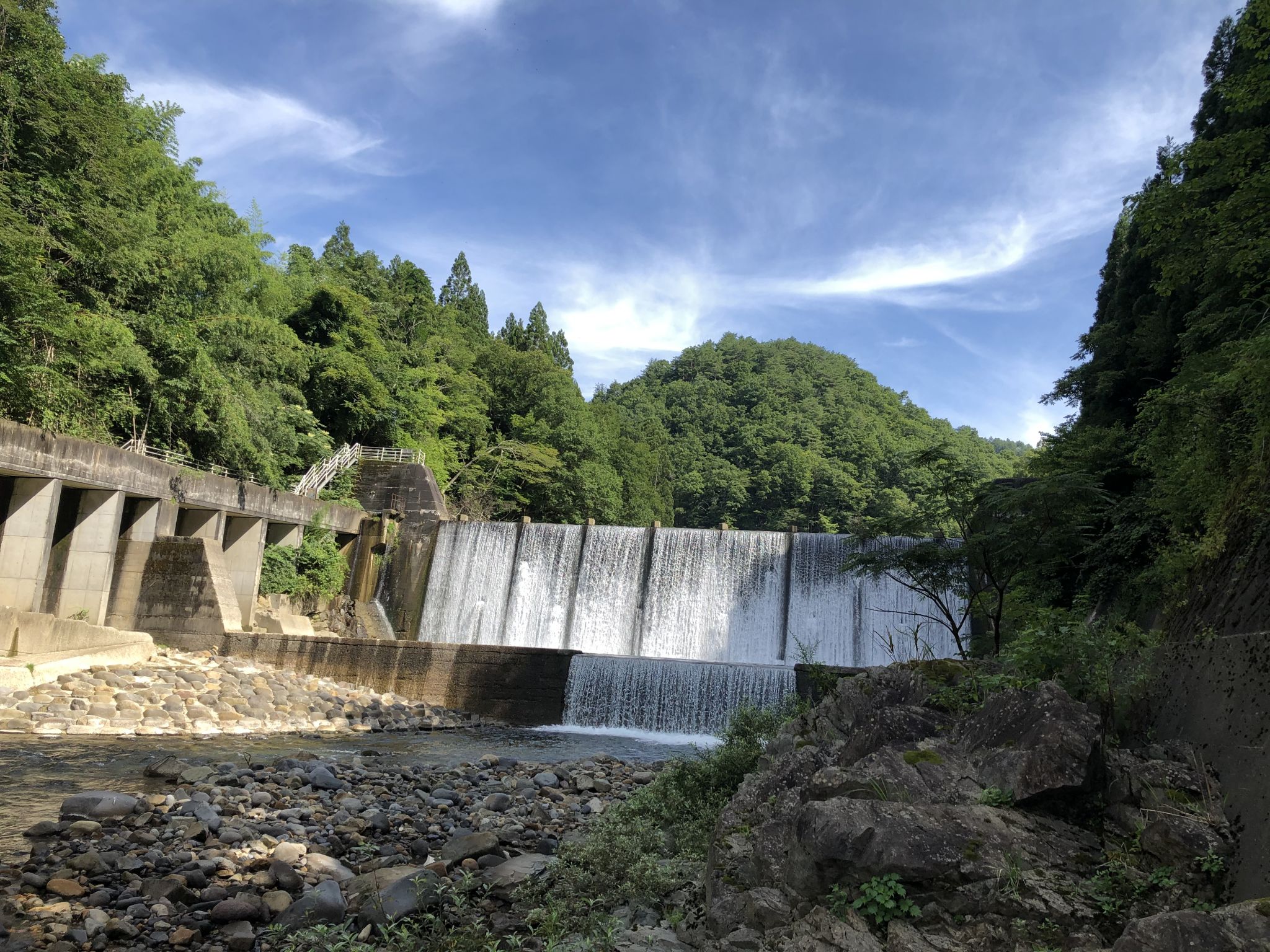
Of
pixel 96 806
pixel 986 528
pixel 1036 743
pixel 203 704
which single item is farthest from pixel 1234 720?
pixel 203 704

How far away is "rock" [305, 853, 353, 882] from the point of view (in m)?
5.57

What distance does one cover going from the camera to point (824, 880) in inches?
137

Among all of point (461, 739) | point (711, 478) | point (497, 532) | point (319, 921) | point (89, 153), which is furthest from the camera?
point (711, 478)

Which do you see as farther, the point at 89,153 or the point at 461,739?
the point at 89,153

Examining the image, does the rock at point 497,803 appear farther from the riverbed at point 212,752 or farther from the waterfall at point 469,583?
the waterfall at point 469,583

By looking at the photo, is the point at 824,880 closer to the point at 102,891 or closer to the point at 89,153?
the point at 102,891

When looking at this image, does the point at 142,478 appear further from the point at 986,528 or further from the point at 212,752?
the point at 986,528

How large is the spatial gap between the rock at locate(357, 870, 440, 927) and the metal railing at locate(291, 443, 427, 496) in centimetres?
1918

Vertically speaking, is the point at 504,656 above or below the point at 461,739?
above

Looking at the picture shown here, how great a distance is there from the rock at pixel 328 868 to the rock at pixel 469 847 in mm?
673

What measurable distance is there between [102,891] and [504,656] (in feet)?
37.0

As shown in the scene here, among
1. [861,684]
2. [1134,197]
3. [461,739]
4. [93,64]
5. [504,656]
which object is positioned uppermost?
[93,64]

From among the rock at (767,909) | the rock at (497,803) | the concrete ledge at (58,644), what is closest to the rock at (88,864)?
the rock at (497,803)

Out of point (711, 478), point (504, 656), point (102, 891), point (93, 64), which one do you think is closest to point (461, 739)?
point (504, 656)
